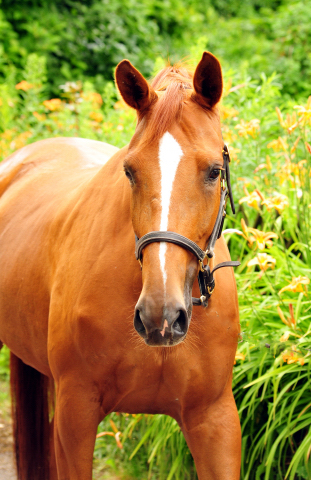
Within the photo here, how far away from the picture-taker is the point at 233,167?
3.94 meters

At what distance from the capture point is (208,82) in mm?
1892

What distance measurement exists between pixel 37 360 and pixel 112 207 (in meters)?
1.06

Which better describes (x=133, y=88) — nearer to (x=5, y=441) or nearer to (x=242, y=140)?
(x=242, y=140)

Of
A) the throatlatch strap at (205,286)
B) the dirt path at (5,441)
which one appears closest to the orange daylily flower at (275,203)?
the throatlatch strap at (205,286)

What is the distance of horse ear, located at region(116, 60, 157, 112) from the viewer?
1.89 m

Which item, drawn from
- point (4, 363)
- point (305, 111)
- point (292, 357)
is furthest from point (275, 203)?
point (4, 363)

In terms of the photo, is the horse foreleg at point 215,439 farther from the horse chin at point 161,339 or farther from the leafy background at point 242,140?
the horse chin at point 161,339

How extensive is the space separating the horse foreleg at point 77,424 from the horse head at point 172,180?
0.67 metres

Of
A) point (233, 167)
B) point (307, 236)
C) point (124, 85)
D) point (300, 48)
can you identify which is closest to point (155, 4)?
point (300, 48)

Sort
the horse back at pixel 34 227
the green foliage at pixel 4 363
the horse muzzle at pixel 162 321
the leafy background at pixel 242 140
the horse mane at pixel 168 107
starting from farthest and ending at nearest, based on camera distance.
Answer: the green foliage at pixel 4 363 → the leafy background at pixel 242 140 → the horse back at pixel 34 227 → the horse mane at pixel 168 107 → the horse muzzle at pixel 162 321

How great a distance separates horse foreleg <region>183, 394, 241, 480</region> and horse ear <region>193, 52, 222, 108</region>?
1169mm

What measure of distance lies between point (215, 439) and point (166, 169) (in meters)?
1.11

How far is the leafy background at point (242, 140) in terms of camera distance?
2.80 m

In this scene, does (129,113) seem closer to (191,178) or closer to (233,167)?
(233,167)
